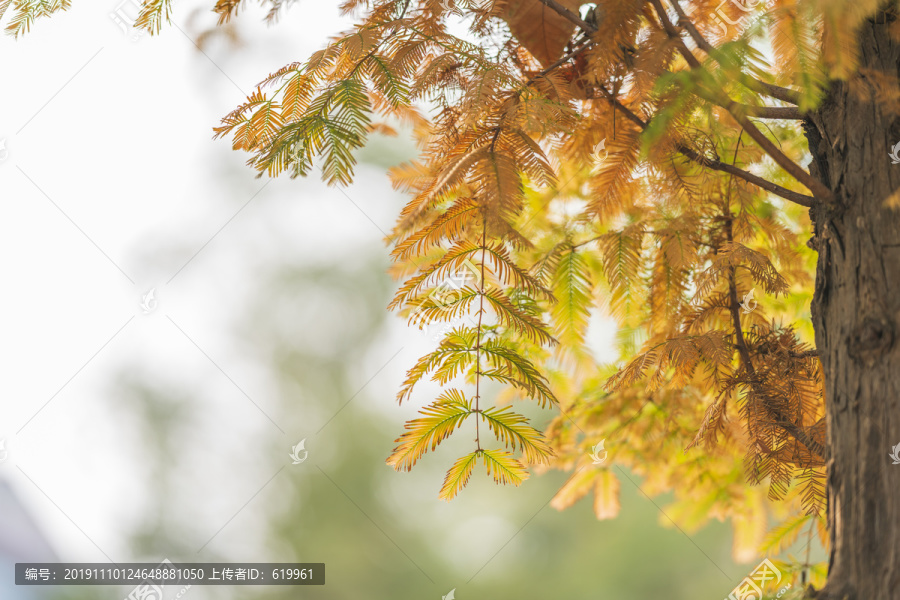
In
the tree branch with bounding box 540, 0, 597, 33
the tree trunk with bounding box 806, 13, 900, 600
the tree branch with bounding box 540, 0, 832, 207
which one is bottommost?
the tree trunk with bounding box 806, 13, 900, 600

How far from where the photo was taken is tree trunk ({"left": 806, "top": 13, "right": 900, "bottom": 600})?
0.54 m

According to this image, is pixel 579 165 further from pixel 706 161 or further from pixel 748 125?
pixel 748 125

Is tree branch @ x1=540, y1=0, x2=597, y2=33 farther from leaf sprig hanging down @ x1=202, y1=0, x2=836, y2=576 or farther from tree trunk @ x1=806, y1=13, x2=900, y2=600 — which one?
tree trunk @ x1=806, y1=13, x2=900, y2=600

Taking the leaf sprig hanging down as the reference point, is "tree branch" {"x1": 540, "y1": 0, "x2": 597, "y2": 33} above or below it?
above

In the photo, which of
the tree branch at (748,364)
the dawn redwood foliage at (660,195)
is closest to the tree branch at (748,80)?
the dawn redwood foliage at (660,195)

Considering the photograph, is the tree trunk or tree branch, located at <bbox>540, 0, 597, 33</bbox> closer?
the tree trunk

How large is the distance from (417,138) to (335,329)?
411 cm

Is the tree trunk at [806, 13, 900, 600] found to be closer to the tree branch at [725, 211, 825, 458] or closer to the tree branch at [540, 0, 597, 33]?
the tree branch at [725, 211, 825, 458]

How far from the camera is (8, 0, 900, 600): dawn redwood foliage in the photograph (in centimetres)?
57

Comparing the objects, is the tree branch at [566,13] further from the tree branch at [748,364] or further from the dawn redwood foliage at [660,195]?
the tree branch at [748,364]

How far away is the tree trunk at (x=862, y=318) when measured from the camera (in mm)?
539

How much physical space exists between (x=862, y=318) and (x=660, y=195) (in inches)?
11.7

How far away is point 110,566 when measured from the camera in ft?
7.86

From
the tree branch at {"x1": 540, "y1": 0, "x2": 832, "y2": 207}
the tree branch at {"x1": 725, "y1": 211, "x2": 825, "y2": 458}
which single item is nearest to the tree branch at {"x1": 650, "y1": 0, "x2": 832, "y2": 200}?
the tree branch at {"x1": 540, "y1": 0, "x2": 832, "y2": 207}
